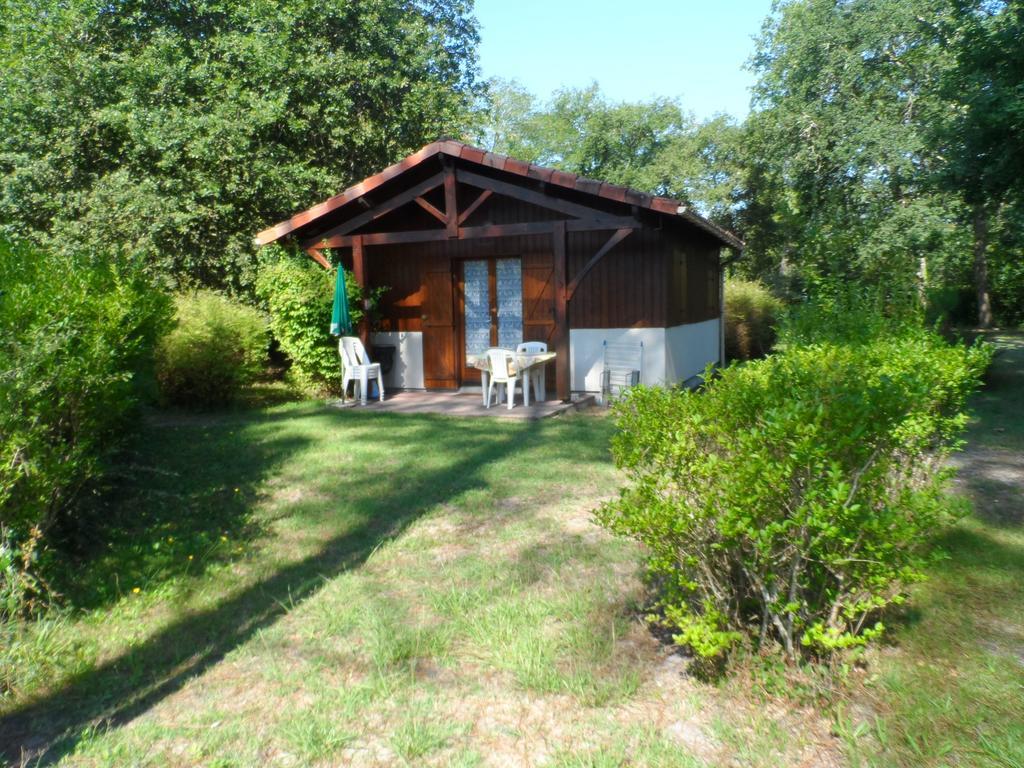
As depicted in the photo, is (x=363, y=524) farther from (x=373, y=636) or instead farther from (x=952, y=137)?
(x=952, y=137)

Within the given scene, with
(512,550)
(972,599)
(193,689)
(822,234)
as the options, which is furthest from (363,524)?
(822,234)

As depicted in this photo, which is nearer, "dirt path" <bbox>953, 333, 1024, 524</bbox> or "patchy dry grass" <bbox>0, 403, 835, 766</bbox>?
"patchy dry grass" <bbox>0, 403, 835, 766</bbox>

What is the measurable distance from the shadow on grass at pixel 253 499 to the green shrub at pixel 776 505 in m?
2.24

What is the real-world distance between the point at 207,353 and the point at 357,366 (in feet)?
6.76

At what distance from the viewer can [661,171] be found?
33406 mm

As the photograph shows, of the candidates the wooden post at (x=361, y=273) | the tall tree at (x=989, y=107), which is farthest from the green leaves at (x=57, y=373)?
the tall tree at (x=989, y=107)

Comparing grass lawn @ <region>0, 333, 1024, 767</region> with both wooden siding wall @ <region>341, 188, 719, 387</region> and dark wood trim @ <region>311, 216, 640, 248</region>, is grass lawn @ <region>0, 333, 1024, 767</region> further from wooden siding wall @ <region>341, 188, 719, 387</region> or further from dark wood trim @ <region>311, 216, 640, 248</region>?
wooden siding wall @ <region>341, 188, 719, 387</region>

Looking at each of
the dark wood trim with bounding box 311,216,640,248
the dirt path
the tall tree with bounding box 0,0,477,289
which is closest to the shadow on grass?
the dark wood trim with bounding box 311,216,640,248

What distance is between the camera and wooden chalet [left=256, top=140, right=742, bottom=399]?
1073cm

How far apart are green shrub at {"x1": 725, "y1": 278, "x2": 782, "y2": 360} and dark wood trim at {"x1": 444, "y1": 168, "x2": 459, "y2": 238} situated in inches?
420

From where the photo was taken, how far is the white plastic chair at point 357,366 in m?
11.5

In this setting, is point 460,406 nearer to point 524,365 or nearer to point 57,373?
point 524,365

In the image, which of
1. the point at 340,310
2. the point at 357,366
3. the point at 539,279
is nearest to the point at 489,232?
the point at 539,279

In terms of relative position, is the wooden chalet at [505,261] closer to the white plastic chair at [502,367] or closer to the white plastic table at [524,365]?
the white plastic table at [524,365]
